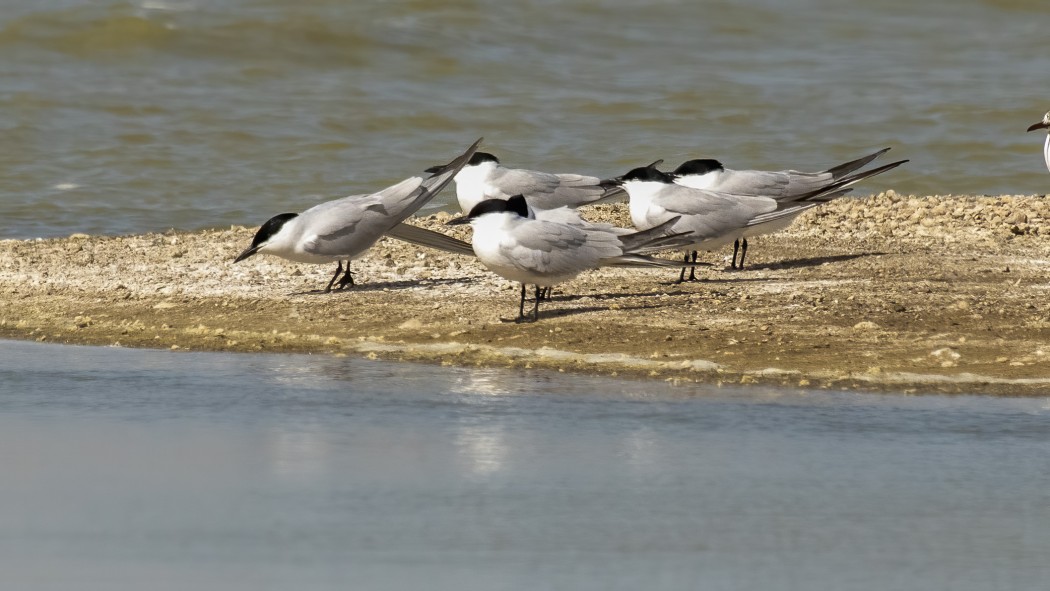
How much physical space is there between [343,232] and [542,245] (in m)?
1.42

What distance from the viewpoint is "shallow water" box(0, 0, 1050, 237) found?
1320cm

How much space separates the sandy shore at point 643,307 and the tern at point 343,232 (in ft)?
0.65

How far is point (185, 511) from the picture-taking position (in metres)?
4.04

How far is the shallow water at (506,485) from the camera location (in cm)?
361

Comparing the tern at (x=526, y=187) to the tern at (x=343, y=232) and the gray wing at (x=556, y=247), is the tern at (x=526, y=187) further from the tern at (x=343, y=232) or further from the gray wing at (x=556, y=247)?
the gray wing at (x=556, y=247)

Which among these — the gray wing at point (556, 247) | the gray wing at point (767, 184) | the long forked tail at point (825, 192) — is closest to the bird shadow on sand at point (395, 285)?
the gray wing at point (556, 247)

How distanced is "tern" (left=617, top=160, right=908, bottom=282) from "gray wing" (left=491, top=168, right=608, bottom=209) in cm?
89

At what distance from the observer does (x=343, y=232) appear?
826cm

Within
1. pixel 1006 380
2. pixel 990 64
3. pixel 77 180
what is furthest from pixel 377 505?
pixel 990 64

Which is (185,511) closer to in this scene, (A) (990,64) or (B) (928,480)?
(B) (928,480)

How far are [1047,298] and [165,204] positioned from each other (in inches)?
280

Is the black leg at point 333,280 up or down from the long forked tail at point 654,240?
down

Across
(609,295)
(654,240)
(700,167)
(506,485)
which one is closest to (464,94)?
(700,167)

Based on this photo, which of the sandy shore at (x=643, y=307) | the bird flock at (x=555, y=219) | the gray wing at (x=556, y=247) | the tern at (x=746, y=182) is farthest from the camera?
the tern at (x=746, y=182)
